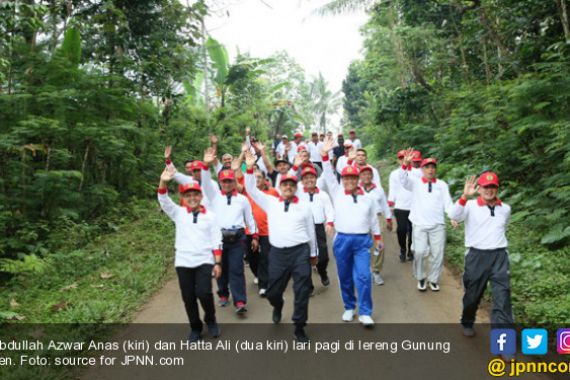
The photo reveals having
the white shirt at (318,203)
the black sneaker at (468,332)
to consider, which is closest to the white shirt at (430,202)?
the white shirt at (318,203)

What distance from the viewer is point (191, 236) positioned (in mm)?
5289

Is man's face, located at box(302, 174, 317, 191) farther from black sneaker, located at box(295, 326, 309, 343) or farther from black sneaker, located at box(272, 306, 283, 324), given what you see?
black sneaker, located at box(295, 326, 309, 343)

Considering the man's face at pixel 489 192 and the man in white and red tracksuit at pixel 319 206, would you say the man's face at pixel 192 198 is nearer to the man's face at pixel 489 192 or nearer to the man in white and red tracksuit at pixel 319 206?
the man in white and red tracksuit at pixel 319 206

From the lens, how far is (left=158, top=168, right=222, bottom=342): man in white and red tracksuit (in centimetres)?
527

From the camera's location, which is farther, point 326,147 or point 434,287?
point 434,287

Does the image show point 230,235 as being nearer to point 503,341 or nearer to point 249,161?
point 249,161

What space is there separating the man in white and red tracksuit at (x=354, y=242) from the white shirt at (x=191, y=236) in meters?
1.62

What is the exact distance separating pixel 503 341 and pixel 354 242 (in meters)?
1.93

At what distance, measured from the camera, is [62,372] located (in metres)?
4.80

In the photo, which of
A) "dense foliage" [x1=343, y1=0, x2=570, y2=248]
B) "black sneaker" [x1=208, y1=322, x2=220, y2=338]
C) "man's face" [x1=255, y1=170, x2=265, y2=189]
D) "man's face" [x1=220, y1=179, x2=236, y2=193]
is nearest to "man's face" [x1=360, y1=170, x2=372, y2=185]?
"man's face" [x1=255, y1=170, x2=265, y2=189]

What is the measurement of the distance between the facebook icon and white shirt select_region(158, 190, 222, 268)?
Result: 3168 mm

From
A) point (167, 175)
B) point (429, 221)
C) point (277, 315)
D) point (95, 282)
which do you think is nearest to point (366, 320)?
point (277, 315)

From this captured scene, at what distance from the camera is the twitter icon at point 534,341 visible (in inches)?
190

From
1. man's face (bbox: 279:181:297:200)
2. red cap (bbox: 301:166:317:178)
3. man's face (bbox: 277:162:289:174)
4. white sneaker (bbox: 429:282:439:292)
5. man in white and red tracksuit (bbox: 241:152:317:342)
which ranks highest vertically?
man's face (bbox: 277:162:289:174)
